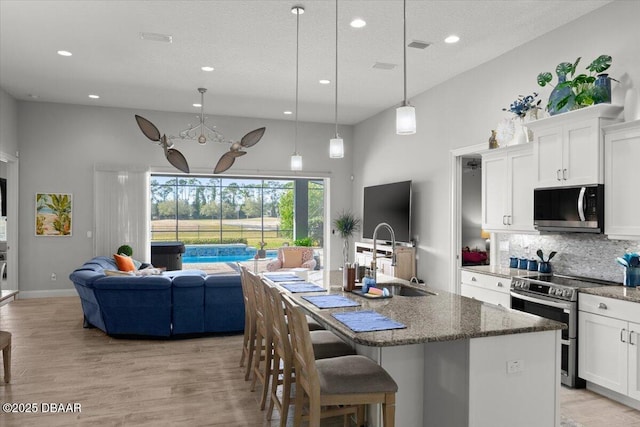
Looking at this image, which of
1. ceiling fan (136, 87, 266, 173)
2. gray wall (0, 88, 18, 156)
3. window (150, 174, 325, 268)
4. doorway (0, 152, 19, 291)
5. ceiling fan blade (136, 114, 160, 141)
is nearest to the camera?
ceiling fan blade (136, 114, 160, 141)

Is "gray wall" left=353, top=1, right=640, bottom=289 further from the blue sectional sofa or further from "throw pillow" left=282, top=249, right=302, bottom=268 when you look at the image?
the blue sectional sofa

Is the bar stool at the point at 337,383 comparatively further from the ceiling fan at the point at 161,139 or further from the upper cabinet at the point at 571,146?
the ceiling fan at the point at 161,139

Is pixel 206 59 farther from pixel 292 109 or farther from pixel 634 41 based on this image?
pixel 634 41

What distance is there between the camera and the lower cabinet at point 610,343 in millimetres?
3148

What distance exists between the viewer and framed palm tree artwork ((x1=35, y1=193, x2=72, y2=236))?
24.6 feet

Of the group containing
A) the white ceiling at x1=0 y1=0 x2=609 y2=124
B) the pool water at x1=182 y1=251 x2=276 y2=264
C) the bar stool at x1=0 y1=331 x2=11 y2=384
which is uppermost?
the white ceiling at x1=0 y1=0 x2=609 y2=124

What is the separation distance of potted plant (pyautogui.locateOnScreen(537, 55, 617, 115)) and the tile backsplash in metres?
1.20

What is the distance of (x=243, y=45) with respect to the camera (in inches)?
192

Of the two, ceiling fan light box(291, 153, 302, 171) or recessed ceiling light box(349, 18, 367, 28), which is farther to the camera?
ceiling fan light box(291, 153, 302, 171)

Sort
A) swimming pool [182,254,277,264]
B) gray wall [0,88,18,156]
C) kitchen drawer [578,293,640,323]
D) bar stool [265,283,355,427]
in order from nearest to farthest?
bar stool [265,283,355,427] < kitchen drawer [578,293,640,323] < gray wall [0,88,18,156] < swimming pool [182,254,277,264]

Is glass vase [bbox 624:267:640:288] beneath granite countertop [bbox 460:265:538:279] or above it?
above

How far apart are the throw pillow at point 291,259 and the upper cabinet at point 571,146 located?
524 centimetres

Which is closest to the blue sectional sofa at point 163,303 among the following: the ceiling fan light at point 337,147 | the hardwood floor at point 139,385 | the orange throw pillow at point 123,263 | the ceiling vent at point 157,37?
the hardwood floor at point 139,385

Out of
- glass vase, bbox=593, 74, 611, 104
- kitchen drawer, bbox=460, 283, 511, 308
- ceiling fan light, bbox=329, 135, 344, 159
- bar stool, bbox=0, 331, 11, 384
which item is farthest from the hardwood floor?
glass vase, bbox=593, 74, 611, 104
